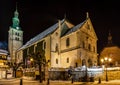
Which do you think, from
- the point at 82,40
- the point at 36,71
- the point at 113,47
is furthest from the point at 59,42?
the point at 113,47

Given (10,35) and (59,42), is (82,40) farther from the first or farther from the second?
(10,35)

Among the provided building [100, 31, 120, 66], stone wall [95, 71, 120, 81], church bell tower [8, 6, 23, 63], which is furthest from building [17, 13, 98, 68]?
church bell tower [8, 6, 23, 63]

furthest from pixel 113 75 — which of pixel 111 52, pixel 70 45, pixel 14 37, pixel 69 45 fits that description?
pixel 14 37

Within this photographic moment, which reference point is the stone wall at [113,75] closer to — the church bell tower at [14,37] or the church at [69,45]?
the church at [69,45]

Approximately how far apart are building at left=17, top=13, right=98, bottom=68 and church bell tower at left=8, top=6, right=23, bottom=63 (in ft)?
82.5

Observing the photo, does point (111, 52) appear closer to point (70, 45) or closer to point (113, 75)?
point (70, 45)

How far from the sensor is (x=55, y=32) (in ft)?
173

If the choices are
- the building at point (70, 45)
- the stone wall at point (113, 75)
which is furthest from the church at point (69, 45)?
the stone wall at point (113, 75)

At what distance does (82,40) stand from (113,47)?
78.6 feet

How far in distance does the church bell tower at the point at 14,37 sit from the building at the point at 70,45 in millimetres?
25157

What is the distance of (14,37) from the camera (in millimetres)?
79812

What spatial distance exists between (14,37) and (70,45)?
35639 millimetres

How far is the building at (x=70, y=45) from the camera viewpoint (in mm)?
48703

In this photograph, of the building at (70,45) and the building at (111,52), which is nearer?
the building at (70,45)
